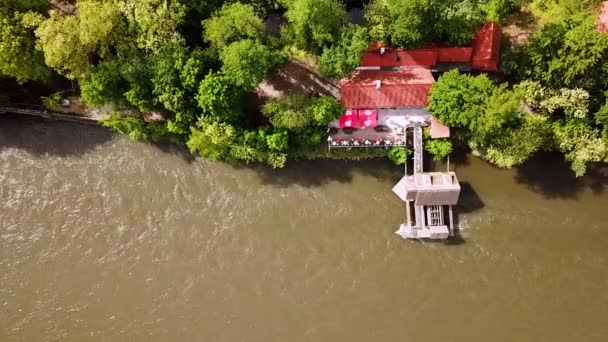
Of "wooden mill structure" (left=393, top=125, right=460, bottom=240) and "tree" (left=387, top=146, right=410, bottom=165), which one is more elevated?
"tree" (left=387, top=146, right=410, bottom=165)

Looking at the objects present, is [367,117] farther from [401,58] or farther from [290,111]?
[290,111]

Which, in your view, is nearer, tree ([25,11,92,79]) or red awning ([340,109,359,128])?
tree ([25,11,92,79])

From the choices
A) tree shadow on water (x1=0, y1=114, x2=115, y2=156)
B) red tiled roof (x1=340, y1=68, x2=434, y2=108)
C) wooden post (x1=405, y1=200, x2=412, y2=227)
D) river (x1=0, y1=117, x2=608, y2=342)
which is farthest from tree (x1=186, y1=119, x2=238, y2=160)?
wooden post (x1=405, y1=200, x2=412, y2=227)

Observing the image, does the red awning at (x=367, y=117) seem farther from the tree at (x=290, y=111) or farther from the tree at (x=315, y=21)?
the tree at (x=315, y=21)

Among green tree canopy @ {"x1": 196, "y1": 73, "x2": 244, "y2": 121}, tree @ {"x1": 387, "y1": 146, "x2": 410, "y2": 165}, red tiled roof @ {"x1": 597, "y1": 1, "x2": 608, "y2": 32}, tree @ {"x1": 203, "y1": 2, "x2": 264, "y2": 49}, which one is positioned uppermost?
tree @ {"x1": 203, "y1": 2, "x2": 264, "y2": 49}

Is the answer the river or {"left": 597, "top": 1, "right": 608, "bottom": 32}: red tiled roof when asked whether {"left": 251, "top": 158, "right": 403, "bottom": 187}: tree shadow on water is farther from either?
{"left": 597, "top": 1, "right": 608, "bottom": 32}: red tiled roof

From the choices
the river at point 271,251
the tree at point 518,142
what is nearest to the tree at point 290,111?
the river at point 271,251

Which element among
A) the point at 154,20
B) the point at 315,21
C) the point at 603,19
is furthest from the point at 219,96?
the point at 603,19
